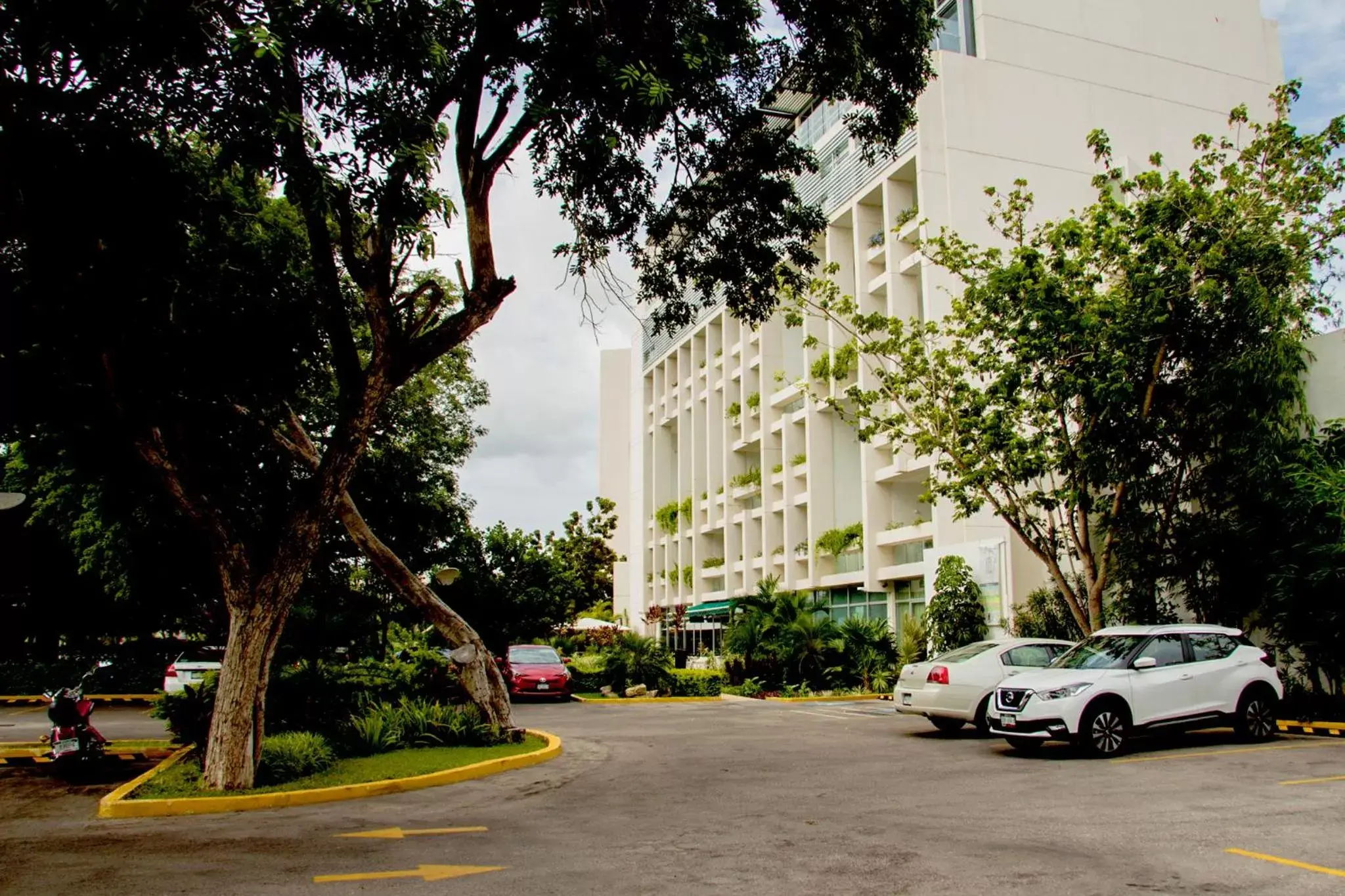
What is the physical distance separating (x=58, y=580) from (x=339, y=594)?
1113 cm

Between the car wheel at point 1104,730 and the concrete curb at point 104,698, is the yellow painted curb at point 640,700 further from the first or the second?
the car wheel at point 1104,730

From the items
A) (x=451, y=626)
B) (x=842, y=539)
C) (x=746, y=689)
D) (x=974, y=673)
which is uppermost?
(x=842, y=539)

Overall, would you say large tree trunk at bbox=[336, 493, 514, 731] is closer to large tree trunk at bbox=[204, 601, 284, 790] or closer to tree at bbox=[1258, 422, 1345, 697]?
large tree trunk at bbox=[204, 601, 284, 790]

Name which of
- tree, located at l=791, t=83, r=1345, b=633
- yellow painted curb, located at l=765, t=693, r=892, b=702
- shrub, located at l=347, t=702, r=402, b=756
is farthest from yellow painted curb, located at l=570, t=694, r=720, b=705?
shrub, located at l=347, t=702, r=402, b=756

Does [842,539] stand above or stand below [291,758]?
above

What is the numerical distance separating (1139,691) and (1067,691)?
1025mm

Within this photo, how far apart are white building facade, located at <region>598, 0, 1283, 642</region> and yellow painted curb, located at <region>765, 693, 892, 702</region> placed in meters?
3.42

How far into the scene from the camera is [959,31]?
3447cm

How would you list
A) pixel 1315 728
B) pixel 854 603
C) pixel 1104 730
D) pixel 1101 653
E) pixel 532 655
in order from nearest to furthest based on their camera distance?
pixel 1104 730 → pixel 1101 653 → pixel 1315 728 → pixel 532 655 → pixel 854 603

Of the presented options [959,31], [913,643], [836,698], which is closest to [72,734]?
[836,698]

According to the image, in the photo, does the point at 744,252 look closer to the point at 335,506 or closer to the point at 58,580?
the point at 335,506

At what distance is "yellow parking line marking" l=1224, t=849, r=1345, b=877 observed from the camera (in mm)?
6629

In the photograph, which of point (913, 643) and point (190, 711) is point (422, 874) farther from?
point (913, 643)

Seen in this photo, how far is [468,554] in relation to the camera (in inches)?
1289
